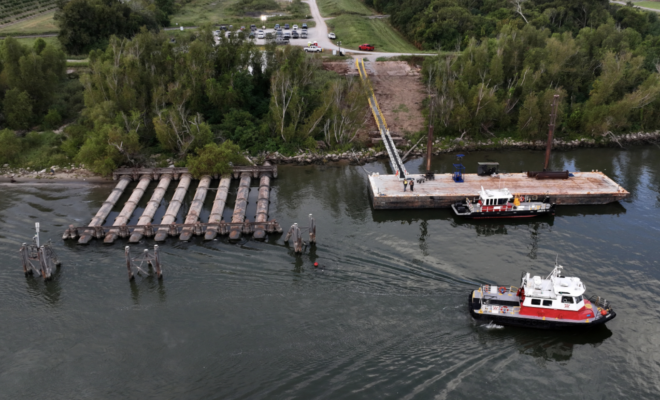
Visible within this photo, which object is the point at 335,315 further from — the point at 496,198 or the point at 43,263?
the point at 43,263


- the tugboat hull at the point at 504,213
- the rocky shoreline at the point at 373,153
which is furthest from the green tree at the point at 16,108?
the tugboat hull at the point at 504,213

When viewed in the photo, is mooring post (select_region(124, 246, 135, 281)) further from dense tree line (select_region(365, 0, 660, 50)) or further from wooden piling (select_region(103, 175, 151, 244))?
dense tree line (select_region(365, 0, 660, 50))

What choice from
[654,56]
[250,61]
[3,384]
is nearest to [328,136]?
[250,61]

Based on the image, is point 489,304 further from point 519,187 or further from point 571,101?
point 571,101

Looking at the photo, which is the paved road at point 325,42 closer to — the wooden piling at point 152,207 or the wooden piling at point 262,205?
the wooden piling at point 262,205

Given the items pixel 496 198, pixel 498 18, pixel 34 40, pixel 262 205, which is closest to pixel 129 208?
pixel 262 205
